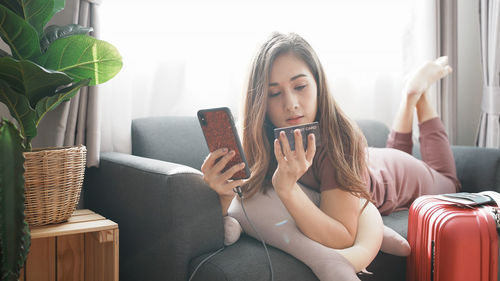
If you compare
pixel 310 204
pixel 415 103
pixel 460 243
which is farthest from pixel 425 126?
pixel 310 204

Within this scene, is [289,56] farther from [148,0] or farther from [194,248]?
[148,0]

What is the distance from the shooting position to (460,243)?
93 cm

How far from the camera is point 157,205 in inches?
38.3

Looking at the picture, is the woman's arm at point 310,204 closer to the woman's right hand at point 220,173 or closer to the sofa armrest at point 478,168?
the woman's right hand at point 220,173

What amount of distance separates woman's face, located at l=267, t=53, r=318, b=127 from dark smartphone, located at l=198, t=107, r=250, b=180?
0.17 meters

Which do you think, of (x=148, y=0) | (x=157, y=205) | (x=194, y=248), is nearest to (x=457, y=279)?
(x=194, y=248)

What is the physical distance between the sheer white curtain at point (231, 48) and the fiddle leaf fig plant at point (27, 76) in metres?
0.37

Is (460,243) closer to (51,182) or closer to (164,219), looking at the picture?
(164,219)

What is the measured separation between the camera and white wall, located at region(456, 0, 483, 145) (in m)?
2.40

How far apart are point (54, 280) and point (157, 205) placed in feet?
1.81

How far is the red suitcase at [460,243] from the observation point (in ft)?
3.05

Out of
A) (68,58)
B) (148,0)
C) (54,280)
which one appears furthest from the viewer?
(148,0)

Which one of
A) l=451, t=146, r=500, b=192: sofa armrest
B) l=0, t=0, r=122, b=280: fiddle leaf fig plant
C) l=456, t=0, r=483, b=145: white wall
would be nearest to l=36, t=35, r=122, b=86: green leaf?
l=0, t=0, r=122, b=280: fiddle leaf fig plant

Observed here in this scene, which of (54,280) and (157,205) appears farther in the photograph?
(54,280)
